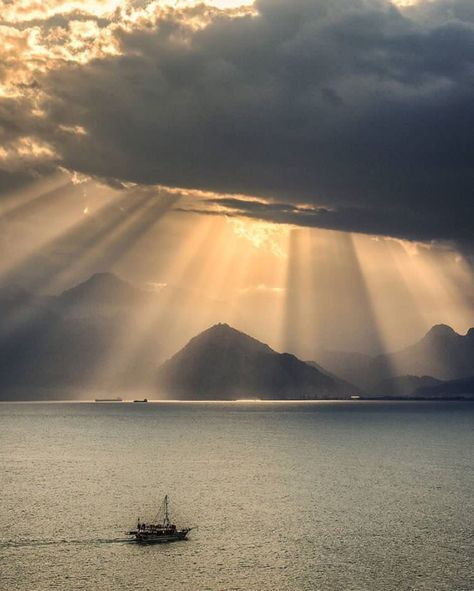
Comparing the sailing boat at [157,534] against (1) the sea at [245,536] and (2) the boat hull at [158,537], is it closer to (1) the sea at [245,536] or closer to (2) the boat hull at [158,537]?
(2) the boat hull at [158,537]

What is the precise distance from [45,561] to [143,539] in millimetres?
17055

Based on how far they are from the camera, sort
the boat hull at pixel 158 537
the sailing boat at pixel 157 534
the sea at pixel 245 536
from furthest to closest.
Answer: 1. the sailing boat at pixel 157 534
2. the boat hull at pixel 158 537
3. the sea at pixel 245 536

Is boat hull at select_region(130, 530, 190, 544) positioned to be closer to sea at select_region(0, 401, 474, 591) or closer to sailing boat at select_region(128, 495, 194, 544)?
sailing boat at select_region(128, 495, 194, 544)

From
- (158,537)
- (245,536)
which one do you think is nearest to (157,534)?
(158,537)

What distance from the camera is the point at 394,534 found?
124 metres

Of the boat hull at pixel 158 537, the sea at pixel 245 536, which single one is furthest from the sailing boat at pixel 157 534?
the sea at pixel 245 536

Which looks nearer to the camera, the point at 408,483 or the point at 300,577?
the point at 300,577

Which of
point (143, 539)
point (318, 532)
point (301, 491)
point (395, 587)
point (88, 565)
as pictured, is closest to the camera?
point (395, 587)

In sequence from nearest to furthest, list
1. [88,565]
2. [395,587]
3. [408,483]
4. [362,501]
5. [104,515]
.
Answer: [395,587] → [88,565] → [104,515] → [362,501] → [408,483]

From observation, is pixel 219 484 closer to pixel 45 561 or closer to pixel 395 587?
pixel 45 561

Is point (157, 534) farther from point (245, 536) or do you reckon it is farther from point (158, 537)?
point (245, 536)

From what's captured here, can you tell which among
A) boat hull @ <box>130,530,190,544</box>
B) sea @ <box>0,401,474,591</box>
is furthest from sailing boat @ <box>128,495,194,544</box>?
sea @ <box>0,401,474,591</box>

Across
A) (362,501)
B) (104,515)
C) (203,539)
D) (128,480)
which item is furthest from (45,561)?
(128,480)

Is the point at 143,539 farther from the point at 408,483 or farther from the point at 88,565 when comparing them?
the point at 408,483
